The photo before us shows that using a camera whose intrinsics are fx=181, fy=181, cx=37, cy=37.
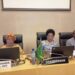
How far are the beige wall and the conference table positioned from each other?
165 centimetres

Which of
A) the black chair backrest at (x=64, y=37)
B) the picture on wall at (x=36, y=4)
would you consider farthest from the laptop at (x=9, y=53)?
the picture on wall at (x=36, y=4)

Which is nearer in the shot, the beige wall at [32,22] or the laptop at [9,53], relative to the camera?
the laptop at [9,53]

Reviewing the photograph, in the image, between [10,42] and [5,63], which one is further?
[10,42]

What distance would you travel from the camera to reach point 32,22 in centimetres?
407

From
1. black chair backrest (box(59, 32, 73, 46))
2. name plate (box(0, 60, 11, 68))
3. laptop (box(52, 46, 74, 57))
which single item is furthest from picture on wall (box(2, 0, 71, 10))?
name plate (box(0, 60, 11, 68))

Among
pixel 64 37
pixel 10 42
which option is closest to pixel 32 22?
pixel 64 37

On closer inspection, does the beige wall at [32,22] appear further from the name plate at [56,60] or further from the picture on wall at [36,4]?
the name plate at [56,60]

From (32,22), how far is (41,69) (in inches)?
77.3

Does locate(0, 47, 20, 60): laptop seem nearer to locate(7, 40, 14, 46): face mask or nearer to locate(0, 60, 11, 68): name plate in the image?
locate(0, 60, 11, 68): name plate

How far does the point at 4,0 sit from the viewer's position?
381cm

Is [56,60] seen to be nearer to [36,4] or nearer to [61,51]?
[61,51]

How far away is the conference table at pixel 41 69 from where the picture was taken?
2145 mm

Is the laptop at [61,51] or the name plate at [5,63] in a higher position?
the laptop at [61,51]

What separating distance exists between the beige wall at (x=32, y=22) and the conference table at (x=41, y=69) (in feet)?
5.40
